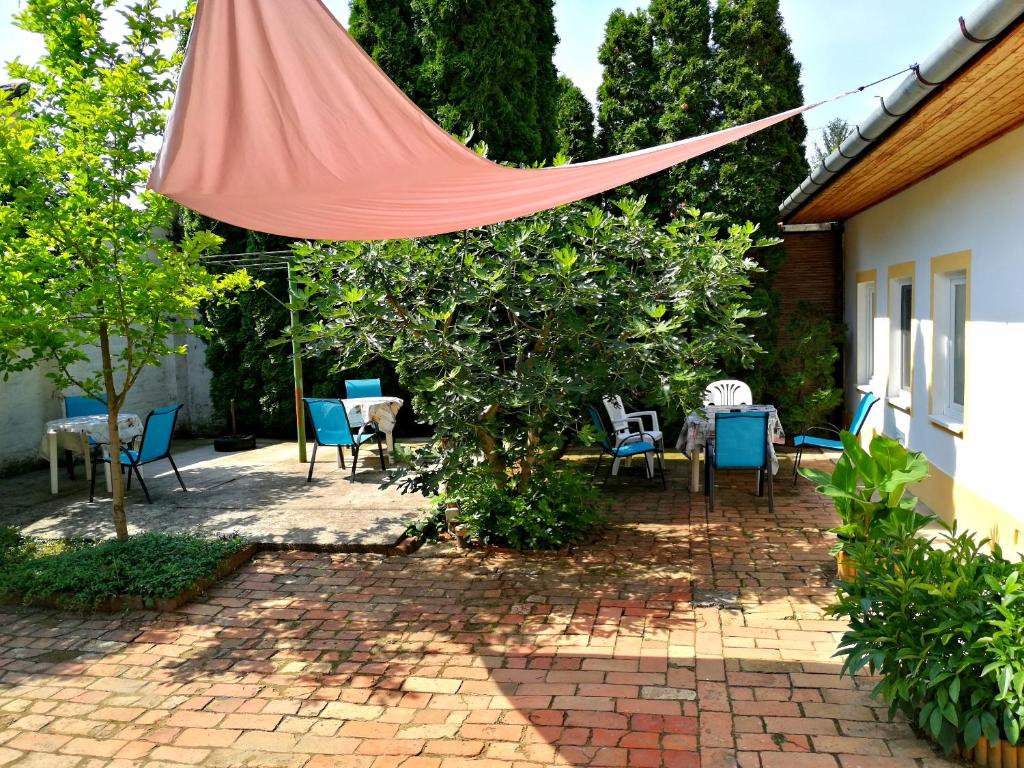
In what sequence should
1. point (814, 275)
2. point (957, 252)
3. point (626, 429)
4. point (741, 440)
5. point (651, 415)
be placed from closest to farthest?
point (957, 252), point (741, 440), point (626, 429), point (651, 415), point (814, 275)

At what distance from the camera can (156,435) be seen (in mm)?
7441

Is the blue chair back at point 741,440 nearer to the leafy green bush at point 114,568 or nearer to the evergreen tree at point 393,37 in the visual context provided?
the leafy green bush at point 114,568

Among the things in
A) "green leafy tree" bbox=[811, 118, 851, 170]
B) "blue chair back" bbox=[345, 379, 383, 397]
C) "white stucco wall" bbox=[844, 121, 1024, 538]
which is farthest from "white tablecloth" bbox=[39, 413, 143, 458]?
"green leafy tree" bbox=[811, 118, 851, 170]

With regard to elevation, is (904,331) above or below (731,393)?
above

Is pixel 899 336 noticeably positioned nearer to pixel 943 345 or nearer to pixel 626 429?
pixel 943 345

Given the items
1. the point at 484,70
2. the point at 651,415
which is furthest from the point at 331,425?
the point at 484,70

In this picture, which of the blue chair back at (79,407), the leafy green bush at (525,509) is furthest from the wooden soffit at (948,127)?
the blue chair back at (79,407)

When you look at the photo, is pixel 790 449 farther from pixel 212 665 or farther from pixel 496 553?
pixel 212 665

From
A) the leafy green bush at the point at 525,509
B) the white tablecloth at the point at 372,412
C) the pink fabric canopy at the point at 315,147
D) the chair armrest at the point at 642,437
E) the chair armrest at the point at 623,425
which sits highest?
the pink fabric canopy at the point at 315,147

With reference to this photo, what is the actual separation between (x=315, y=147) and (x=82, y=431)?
19.1 ft

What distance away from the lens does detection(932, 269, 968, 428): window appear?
6.56 metres

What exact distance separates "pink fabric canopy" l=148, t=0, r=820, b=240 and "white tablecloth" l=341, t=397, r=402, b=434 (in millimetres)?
5036

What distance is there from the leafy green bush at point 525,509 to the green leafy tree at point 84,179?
241 cm

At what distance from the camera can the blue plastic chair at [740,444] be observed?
22.3 ft
